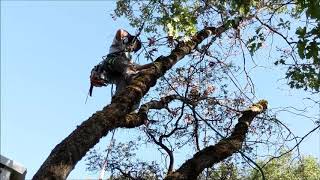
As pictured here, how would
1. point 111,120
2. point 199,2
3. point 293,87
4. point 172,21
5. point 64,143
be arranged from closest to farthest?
point 64,143 → point 111,120 → point 172,21 → point 293,87 → point 199,2

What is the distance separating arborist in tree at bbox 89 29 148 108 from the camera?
278 inches

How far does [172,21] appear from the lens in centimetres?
680

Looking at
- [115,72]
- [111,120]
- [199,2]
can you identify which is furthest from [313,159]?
[111,120]

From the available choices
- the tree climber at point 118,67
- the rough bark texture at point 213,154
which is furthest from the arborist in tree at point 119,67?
the rough bark texture at point 213,154

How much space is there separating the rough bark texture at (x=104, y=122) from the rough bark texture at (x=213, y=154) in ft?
2.96

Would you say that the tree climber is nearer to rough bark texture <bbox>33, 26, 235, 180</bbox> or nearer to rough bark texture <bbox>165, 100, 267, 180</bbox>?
rough bark texture <bbox>33, 26, 235, 180</bbox>

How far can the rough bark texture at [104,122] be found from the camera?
15.9ft

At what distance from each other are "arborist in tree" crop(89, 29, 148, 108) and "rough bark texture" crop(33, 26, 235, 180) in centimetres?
37

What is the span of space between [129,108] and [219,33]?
2592mm

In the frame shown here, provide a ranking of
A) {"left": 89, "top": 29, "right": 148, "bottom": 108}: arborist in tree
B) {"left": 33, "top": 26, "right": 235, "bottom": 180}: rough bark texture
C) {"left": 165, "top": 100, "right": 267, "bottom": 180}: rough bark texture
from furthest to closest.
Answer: {"left": 89, "top": 29, "right": 148, "bottom": 108}: arborist in tree, {"left": 165, "top": 100, "right": 267, "bottom": 180}: rough bark texture, {"left": 33, "top": 26, "right": 235, "bottom": 180}: rough bark texture

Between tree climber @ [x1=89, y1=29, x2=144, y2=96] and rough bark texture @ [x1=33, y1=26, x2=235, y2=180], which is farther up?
tree climber @ [x1=89, y1=29, x2=144, y2=96]

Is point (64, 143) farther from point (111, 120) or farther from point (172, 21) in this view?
point (172, 21)

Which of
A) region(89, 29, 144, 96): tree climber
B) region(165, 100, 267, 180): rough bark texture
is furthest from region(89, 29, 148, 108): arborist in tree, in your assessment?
region(165, 100, 267, 180): rough bark texture

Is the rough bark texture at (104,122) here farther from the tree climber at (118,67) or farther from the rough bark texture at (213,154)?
the rough bark texture at (213,154)
